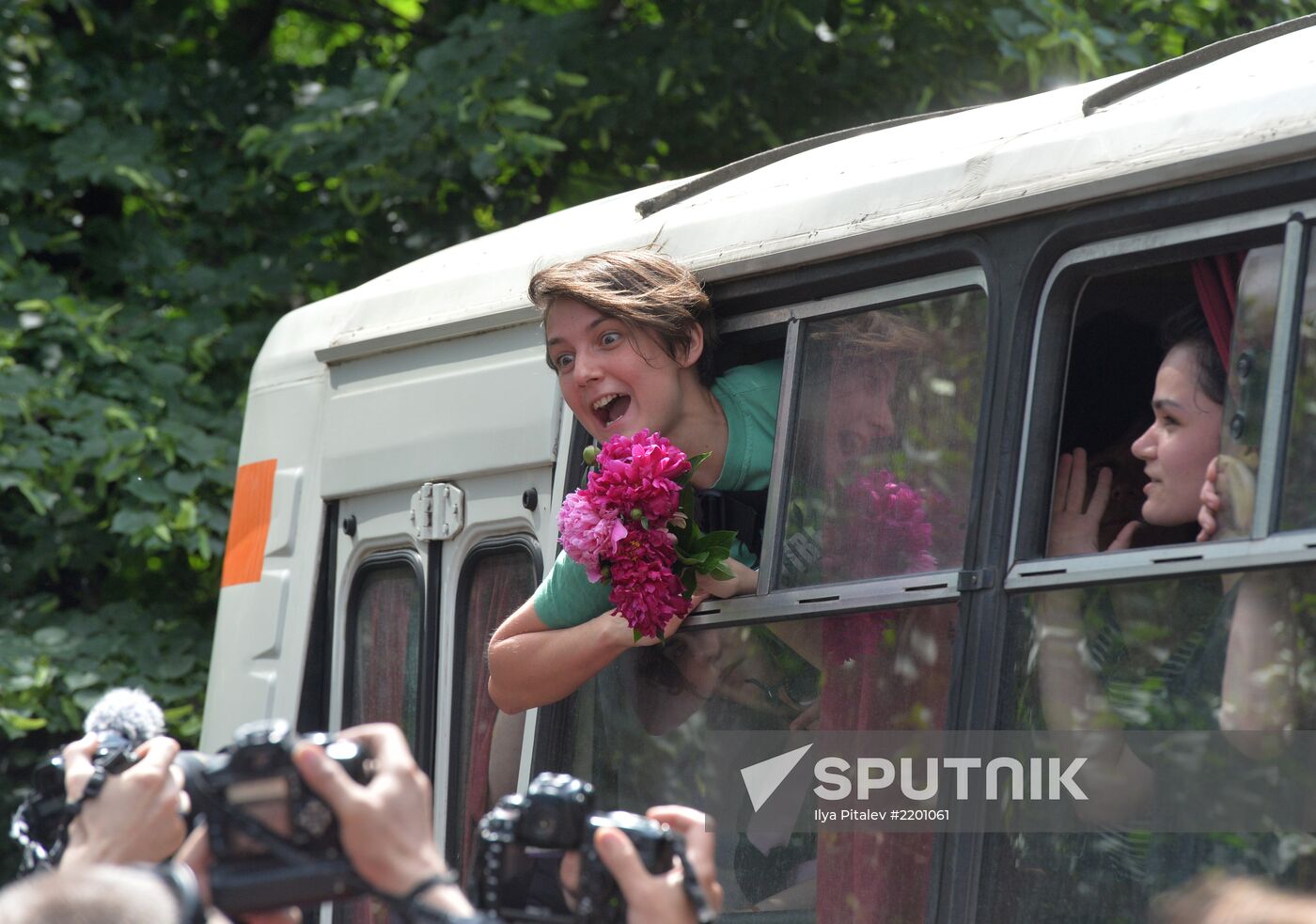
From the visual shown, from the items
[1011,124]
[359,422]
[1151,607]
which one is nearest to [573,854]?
[1151,607]

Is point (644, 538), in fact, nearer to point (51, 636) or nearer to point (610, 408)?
point (610, 408)

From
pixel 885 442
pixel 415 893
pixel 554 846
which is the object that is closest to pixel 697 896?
pixel 554 846

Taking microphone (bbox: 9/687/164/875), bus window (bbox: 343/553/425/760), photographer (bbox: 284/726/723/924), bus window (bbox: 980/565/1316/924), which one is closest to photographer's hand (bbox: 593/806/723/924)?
photographer (bbox: 284/726/723/924)

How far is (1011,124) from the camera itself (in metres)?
3.26

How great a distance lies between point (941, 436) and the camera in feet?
10.2

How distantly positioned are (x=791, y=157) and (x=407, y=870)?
8.04 feet

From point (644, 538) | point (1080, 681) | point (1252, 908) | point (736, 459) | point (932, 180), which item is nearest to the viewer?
point (1252, 908)

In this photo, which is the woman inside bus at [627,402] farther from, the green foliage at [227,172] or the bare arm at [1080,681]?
the green foliage at [227,172]

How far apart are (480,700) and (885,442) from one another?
4.69 feet

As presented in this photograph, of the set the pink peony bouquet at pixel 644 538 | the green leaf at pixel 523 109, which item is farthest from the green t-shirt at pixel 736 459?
the green leaf at pixel 523 109

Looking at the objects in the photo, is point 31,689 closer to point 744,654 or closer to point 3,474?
point 3,474

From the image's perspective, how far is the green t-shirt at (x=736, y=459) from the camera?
3.52m

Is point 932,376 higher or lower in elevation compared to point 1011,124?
lower

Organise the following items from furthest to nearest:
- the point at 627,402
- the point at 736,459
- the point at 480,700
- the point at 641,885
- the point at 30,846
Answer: the point at 480,700, the point at 627,402, the point at 736,459, the point at 30,846, the point at 641,885
